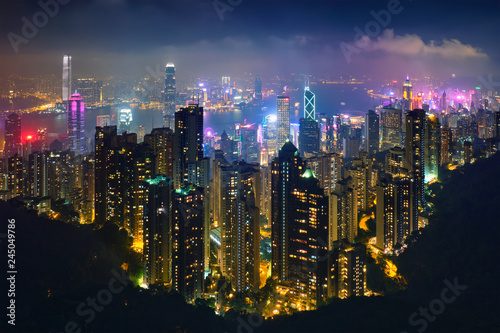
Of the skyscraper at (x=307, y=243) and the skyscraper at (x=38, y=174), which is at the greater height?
the skyscraper at (x=38, y=174)

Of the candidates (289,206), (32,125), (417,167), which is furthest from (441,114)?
(32,125)

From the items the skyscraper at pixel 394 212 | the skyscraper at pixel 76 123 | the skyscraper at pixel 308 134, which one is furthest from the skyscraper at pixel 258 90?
the skyscraper at pixel 394 212

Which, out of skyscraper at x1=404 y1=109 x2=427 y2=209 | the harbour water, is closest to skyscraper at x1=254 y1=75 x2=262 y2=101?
the harbour water

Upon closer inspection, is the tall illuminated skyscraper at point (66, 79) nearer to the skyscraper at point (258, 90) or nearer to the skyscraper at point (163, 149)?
the skyscraper at point (163, 149)

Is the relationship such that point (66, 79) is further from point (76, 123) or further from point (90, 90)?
point (76, 123)

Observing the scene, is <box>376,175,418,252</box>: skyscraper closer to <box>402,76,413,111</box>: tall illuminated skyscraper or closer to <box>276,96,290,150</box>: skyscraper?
<box>276,96,290,150</box>: skyscraper

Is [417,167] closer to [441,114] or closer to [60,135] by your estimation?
[441,114]
